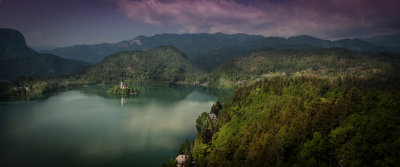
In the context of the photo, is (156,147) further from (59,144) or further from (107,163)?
(59,144)

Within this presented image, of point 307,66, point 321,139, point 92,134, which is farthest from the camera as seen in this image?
point 307,66

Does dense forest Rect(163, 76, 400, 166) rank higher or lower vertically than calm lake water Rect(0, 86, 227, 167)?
higher

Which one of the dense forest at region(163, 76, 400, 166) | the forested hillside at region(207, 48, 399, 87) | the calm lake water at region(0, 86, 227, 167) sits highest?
the forested hillside at region(207, 48, 399, 87)

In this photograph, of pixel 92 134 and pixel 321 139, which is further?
pixel 92 134

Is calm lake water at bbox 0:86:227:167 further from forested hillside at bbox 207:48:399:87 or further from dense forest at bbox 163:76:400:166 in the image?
forested hillside at bbox 207:48:399:87

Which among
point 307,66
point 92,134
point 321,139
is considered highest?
point 307,66

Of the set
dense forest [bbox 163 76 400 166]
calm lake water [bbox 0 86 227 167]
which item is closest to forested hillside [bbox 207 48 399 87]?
calm lake water [bbox 0 86 227 167]

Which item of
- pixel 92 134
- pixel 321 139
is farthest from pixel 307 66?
pixel 92 134

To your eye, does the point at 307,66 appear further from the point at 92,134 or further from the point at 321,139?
the point at 92,134

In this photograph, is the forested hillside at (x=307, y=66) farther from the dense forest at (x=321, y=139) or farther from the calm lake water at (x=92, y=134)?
the dense forest at (x=321, y=139)
